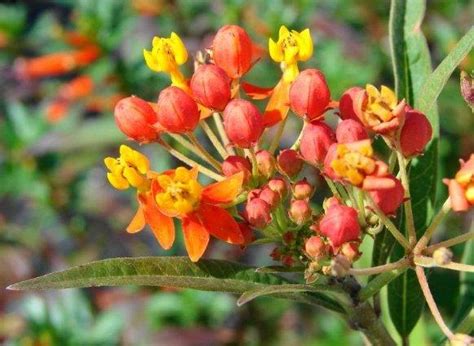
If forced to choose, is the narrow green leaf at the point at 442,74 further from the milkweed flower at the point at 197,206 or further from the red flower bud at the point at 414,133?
the milkweed flower at the point at 197,206

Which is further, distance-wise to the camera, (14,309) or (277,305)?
(14,309)

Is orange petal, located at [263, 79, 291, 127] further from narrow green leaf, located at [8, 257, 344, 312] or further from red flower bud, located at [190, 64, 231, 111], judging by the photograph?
narrow green leaf, located at [8, 257, 344, 312]

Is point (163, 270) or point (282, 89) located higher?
point (282, 89)

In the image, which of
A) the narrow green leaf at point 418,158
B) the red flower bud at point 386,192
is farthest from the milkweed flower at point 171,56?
the red flower bud at point 386,192

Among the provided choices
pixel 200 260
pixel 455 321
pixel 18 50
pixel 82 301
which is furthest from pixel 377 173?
pixel 18 50

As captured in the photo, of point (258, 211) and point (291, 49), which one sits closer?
point (258, 211)

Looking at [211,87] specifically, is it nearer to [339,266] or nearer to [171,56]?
[171,56]

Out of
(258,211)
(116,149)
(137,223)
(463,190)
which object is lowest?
(116,149)

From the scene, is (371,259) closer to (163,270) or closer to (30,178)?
(163,270)

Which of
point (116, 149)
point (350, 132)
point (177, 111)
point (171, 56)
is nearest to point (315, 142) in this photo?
point (350, 132)
